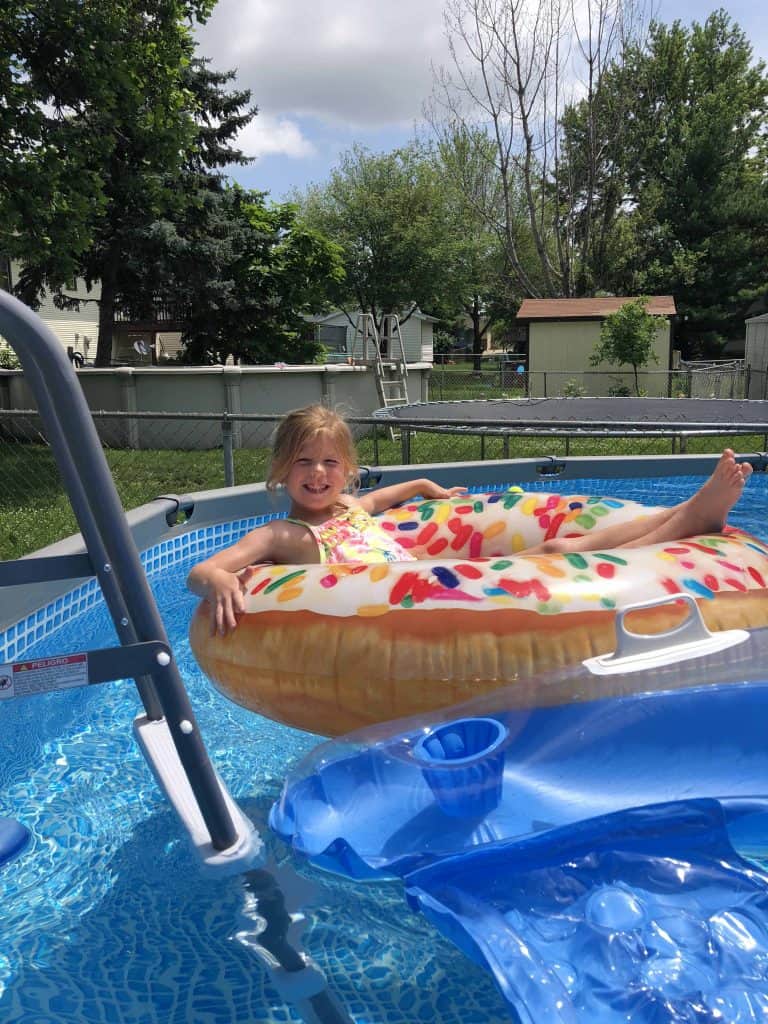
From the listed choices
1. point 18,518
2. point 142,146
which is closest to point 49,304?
point 142,146

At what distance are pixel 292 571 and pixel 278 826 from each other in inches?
32.8

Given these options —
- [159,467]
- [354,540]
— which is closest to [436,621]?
[354,540]

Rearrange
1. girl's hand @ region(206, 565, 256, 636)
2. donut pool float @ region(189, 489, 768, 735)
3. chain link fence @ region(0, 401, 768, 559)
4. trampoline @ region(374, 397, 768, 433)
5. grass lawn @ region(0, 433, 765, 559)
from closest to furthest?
donut pool float @ region(189, 489, 768, 735)
girl's hand @ region(206, 565, 256, 636)
chain link fence @ region(0, 401, 768, 559)
grass lawn @ region(0, 433, 765, 559)
trampoline @ region(374, 397, 768, 433)

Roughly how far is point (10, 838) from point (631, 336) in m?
16.7

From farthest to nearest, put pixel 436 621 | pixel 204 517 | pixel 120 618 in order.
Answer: pixel 204 517, pixel 436 621, pixel 120 618

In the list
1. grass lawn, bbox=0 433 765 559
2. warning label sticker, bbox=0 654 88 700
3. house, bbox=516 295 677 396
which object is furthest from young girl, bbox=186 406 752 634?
house, bbox=516 295 677 396

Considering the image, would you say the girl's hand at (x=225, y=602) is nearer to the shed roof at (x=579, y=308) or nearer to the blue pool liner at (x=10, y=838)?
the blue pool liner at (x=10, y=838)

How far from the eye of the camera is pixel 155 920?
208 centimetres

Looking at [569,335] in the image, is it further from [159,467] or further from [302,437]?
[302,437]

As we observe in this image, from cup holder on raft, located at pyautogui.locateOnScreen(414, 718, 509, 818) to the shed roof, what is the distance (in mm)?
18819

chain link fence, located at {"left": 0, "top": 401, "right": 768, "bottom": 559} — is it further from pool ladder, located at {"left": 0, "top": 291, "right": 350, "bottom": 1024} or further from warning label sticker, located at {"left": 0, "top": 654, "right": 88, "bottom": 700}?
warning label sticker, located at {"left": 0, "top": 654, "right": 88, "bottom": 700}

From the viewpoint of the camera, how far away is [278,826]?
178 cm

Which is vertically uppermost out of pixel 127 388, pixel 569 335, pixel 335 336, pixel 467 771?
pixel 335 336

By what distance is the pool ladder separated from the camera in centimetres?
147
